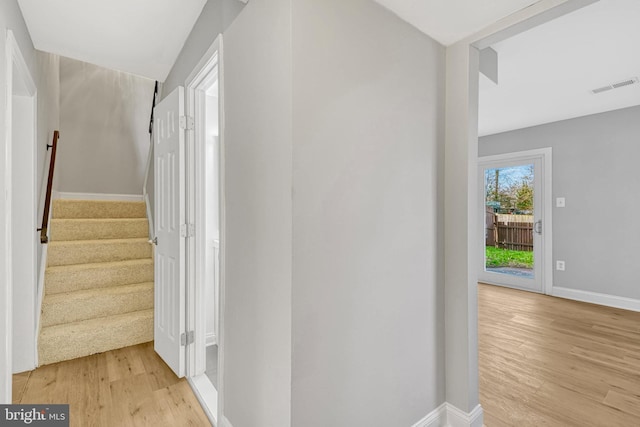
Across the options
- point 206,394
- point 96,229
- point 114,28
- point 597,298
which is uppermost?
point 114,28

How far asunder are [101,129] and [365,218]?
15.6 ft

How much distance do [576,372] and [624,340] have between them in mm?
1045

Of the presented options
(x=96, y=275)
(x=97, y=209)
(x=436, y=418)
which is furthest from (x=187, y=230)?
(x=97, y=209)

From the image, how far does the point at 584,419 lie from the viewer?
1.75m

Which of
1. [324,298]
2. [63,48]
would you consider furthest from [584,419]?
[63,48]

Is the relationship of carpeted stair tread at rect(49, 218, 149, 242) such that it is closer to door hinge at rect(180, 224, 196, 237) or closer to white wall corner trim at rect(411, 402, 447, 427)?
door hinge at rect(180, 224, 196, 237)

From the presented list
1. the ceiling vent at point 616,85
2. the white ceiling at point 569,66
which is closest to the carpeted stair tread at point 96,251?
the white ceiling at point 569,66

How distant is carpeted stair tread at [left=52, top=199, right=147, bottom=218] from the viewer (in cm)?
347

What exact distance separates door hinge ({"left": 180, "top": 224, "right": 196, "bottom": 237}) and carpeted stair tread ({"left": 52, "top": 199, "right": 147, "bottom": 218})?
7.38 ft

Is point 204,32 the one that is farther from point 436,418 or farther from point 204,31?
point 436,418

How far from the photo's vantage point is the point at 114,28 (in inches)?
79.9

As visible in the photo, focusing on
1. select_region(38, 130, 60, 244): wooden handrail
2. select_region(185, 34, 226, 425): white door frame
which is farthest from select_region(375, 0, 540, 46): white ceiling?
select_region(38, 130, 60, 244): wooden handrail

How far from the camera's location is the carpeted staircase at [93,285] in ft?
8.23

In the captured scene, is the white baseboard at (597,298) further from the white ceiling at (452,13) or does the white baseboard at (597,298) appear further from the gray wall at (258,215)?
the gray wall at (258,215)
